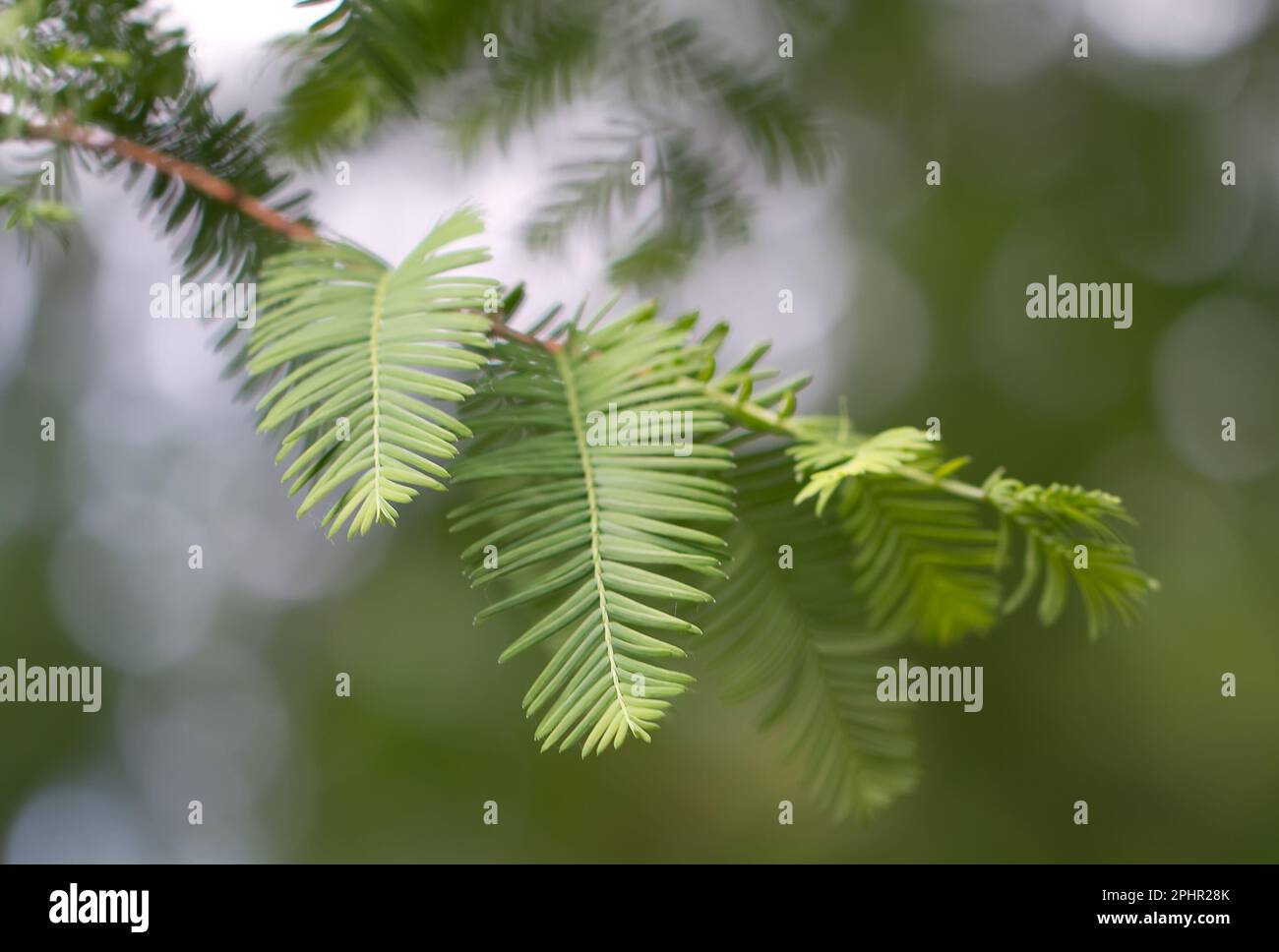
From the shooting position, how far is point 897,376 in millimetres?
1096

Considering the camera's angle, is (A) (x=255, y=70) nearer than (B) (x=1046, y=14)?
Yes

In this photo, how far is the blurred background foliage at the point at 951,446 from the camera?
1017 millimetres

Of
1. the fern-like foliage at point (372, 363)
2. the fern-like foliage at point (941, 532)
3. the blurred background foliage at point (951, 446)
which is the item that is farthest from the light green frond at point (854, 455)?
the blurred background foliage at point (951, 446)

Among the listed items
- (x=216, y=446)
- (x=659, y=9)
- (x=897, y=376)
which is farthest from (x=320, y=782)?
(x=659, y=9)

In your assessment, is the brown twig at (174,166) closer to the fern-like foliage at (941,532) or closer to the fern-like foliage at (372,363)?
the fern-like foliage at (372,363)

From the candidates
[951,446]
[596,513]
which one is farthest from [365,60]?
[951,446]

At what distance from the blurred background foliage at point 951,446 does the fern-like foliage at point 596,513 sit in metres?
0.68

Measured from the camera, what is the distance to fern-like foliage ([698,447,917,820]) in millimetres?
282

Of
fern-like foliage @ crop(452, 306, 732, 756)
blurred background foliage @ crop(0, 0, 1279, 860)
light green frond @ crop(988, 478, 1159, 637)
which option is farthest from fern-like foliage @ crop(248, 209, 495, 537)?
blurred background foliage @ crop(0, 0, 1279, 860)

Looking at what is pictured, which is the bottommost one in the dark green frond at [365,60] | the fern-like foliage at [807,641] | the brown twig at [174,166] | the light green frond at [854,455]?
the fern-like foliage at [807,641]

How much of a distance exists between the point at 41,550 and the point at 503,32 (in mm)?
1127

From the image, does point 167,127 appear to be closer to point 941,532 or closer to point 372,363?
point 372,363

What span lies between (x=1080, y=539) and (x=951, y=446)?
79 cm
